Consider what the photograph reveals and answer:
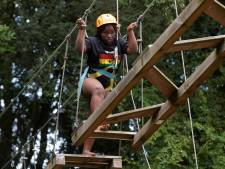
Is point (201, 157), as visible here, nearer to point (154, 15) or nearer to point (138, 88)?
point (138, 88)

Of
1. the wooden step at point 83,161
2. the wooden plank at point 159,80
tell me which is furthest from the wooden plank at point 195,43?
the wooden step at point 83,161

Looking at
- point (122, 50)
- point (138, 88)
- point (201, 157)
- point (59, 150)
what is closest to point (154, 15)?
point (138, 88)

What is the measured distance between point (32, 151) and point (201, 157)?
3.78m

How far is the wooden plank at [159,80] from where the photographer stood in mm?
4449

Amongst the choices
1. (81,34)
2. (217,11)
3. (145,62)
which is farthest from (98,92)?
(217,11)

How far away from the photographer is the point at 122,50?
17.3 feet

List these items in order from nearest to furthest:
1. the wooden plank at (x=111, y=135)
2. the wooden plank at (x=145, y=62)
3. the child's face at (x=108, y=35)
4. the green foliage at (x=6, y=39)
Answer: the wooden plank at (x=145, y=62) < the wooden plank at (x=111, y=135) < the child's face at (x=108, y=35) < the green foliage at (x=6, y=39)

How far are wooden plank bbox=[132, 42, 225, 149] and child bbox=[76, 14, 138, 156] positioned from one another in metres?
0.40

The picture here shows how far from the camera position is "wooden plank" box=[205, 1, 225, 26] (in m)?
3.88

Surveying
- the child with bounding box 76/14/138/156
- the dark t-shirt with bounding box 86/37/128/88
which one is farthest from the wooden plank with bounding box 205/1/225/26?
the dark t-shirt with bounding box 86/37/128/88

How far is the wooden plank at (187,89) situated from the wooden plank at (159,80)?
0.19 ft

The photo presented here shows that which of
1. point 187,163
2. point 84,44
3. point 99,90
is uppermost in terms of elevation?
point 84,44

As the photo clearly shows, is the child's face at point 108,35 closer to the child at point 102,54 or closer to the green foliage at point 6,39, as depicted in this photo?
the child at point 102,54

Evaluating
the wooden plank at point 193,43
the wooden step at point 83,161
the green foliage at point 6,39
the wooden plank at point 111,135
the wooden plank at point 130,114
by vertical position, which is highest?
the green foliage at point 6,39
